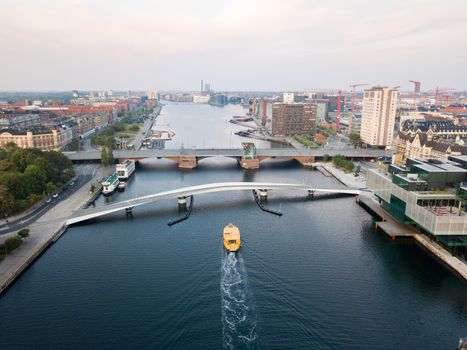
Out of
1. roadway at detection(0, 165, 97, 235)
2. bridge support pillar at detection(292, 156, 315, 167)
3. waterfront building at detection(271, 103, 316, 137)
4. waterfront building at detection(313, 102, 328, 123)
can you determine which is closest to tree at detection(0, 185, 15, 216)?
roadway at detection(0, 165, 97, 235)

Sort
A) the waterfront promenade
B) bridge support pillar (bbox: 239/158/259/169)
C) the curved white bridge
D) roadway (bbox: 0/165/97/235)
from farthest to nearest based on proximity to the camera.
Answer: bridge support pillar (bbox: 239/158/259/169) < the curved white bridge < roadway (bbox: 0/165/97/235) < the waterfront promenade

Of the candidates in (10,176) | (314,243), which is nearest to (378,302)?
(314,243)

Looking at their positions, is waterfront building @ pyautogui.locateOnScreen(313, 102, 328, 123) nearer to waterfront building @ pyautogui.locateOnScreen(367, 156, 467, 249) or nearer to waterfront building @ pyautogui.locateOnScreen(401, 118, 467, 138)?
waterfront building @ pyautogui.locateOnScreen(401, 118, 467, 138)

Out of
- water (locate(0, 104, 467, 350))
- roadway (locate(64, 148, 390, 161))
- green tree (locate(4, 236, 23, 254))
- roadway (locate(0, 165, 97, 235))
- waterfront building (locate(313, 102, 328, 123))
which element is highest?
waterfront building (locate(313, 102, 328, 123))

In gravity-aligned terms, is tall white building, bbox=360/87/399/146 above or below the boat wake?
above

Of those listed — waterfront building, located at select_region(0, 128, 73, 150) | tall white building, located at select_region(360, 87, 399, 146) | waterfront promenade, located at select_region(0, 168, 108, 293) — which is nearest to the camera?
waterfront promenade, located at select_region(0, 168, 108, 293)

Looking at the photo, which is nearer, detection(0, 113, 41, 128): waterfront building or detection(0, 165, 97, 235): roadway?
detection(0, 165, 97, 235): roadway
